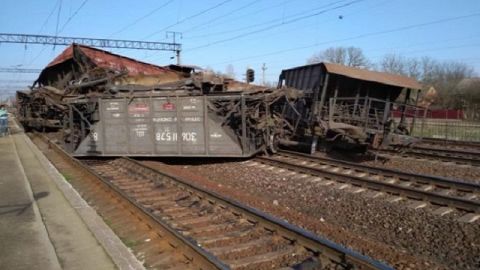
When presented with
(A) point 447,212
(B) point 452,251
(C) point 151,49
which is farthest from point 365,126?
(C) point 151,49

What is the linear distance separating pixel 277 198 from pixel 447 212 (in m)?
3.00

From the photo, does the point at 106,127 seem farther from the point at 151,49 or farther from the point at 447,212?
the point at 151,49

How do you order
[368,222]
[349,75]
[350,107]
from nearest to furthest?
[368,222]
[349,75]
[350,107]

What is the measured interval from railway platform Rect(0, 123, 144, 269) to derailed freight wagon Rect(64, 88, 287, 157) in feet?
12.0

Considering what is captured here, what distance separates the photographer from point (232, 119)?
13.1 metres

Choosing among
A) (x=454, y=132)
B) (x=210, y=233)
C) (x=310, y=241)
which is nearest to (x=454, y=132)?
(x=454, y=132)

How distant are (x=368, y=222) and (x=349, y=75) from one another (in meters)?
7.51

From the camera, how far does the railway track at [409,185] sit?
7.66m

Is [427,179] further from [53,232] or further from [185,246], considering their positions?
[53,232]

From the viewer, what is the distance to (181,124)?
12.9m

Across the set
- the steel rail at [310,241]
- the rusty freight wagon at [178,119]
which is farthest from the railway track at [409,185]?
the steel rail at [310,241]

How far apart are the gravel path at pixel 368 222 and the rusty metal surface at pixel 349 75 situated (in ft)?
15.6

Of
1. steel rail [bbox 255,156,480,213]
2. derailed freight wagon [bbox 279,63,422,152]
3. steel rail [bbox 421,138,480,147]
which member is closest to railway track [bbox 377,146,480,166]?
derailed freight wagon [bbox 279,63,422,152]

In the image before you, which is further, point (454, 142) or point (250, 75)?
point (454, 142)
